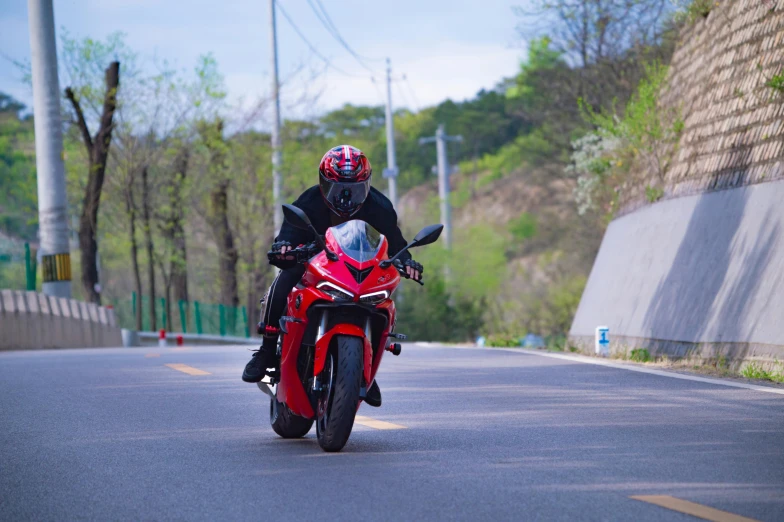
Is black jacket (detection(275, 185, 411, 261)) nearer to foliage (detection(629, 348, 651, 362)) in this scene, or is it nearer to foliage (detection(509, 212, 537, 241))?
foliage (detection(629, 348, 651, 362))

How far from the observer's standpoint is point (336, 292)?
7.16 meters

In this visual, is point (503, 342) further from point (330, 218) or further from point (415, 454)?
point (415, 454)

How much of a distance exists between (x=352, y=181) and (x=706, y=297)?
7.06m

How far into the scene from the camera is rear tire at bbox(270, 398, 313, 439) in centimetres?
808

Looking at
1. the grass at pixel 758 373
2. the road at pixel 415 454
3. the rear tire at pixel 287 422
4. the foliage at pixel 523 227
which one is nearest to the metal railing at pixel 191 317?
the road at pixel 415 454

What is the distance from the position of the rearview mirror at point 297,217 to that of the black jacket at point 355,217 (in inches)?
22.4

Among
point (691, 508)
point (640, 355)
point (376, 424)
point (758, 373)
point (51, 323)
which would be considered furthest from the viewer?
point (51, 323)

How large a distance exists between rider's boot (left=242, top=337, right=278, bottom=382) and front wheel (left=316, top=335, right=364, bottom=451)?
789mm

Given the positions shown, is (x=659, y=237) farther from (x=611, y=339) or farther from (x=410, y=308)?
(x=410, y=308)

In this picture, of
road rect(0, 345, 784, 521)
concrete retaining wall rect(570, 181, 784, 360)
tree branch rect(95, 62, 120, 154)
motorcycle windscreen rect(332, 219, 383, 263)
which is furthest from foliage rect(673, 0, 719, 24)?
tree branch rect(95, 62, 120, 154)

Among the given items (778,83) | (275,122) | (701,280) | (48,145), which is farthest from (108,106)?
(778,83)

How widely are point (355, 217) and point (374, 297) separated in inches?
40.9

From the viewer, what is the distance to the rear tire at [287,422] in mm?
8084

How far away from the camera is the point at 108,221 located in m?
48.9
